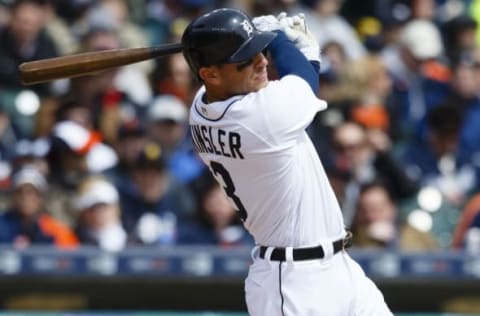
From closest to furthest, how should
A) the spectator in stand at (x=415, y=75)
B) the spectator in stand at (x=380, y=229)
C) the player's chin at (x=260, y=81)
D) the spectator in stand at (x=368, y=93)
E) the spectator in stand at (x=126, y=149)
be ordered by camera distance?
the player's chin at (x=260, y=81), the spectator in stand at (x=380, y=229), the spectator in stand at (x=126, y=149), the spectator in stand at (x=368, y=93), the spectator in stand at (x=415, y=75)

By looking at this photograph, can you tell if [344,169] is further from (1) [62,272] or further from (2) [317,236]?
(2) [317,236]

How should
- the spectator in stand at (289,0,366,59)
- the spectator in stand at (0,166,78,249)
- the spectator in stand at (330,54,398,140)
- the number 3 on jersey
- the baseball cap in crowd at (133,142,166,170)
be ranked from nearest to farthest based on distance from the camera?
the number 3 on jersey, the spectator in stand at (0,166,78,249), the baseball cap in crowd at (133,142,166,170), the spectator in stand at (330,54,398,140), the spectator in stand at (289,0,366,59)

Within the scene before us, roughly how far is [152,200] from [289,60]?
3345 millimetres

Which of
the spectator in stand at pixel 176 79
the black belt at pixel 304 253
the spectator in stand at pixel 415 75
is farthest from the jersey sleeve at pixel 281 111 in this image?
the spectator in stand at pixel 415 75

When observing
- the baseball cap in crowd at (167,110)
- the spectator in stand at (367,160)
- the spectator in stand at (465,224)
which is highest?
the baseball cap in crowd at (167,110)

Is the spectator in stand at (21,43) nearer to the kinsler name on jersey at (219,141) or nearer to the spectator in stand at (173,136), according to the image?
the spectator in stand at (173,136)

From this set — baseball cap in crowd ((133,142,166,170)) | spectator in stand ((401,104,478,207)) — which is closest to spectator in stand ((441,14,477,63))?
spectator in stand ((401,104,478,207))

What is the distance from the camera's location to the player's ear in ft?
13.5

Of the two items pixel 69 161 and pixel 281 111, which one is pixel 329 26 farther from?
pixel 281 111

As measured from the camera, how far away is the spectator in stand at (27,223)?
7055 mm

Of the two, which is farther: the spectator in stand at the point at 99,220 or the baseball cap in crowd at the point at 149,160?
the baseball cap in crowd at the point at 149,160

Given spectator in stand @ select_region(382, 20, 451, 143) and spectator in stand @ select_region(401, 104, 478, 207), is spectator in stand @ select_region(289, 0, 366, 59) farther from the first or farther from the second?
spectator in stand @ select_region(401, 104, 478, 207)

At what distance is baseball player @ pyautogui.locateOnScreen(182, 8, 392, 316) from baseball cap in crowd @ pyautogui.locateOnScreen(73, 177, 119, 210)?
2.89 metres

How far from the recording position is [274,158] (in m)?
4.14
